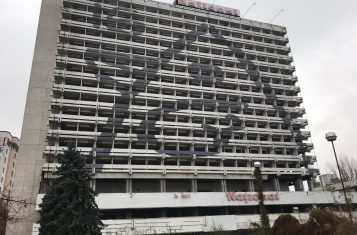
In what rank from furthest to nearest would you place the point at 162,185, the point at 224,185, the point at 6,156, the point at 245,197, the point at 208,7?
the point at 6,156
the point at 208,7
the point at 224,185
the point at 245,197
the point at 162,185

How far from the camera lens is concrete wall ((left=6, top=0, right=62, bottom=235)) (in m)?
56.9

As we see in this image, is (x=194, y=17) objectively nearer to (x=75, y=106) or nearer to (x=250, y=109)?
(x=250, y=109)

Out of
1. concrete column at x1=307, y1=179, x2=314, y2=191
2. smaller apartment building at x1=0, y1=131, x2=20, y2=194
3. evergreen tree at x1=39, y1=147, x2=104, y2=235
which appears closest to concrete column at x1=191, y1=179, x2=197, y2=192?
concrete column at x1=307, y1=179, x2=314, y2=191

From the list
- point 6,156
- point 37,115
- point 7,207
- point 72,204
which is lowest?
point 7,207

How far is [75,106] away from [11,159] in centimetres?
5908

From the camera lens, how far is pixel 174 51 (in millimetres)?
75562

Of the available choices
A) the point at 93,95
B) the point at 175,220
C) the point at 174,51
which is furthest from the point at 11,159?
the point at 175,220

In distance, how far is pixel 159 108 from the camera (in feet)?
223

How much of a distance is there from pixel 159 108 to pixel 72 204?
38.6 m

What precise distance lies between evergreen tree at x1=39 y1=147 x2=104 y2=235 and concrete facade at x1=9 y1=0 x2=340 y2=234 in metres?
21.7

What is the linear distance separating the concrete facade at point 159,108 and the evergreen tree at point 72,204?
2165cm

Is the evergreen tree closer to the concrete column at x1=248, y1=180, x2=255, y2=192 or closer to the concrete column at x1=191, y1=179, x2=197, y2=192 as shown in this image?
the concrete column at x1=191, y1=179, x2=197, y2=192

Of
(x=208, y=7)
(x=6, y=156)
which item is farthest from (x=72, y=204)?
(x=6, y=156)

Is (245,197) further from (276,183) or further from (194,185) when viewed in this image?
(276,183)
